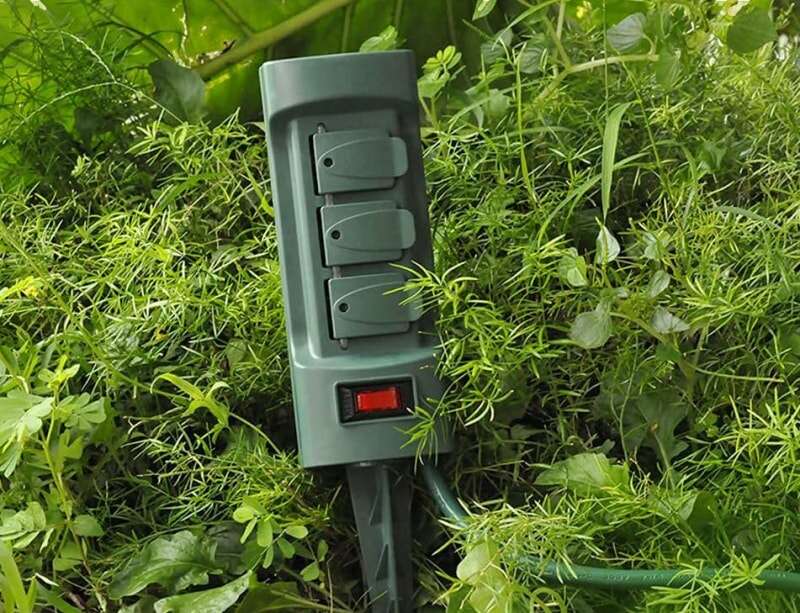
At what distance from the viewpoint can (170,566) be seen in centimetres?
→ 69

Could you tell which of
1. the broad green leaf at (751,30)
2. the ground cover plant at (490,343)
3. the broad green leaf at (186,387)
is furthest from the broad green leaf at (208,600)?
the broad green leaf at (751,30)

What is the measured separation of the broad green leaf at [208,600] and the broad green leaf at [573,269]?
267mm

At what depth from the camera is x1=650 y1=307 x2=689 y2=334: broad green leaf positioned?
25.6 inches

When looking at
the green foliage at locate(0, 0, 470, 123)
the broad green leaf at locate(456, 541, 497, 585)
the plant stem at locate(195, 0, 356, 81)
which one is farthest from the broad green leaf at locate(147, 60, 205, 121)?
the broad green leaf at locate(456, 541, 497, 585)

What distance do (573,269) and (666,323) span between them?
0.22 feet

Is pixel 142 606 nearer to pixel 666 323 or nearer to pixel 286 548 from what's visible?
pixel 286 548

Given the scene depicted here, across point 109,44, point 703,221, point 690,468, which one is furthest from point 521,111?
point 109,44

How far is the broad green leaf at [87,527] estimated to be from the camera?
2.26 ft

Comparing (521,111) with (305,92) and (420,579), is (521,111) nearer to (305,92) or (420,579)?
(305,92)

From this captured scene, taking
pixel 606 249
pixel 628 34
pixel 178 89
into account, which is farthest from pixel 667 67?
pixel 178 89

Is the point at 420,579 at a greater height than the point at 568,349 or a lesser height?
lesser

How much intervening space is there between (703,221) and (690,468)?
0.52ft

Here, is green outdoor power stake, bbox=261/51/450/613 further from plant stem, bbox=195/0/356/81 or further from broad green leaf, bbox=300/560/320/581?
plant stem, bbox=195/0/356/81

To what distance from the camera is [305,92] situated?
0.69 m
